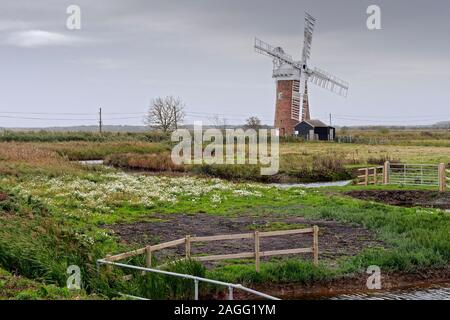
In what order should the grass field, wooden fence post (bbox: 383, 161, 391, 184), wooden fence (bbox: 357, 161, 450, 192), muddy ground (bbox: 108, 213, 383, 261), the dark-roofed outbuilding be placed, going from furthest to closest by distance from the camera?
the dark-roofed outbuilding → wooden fence post (bbox: 383, 161, 391, 184) → wooden fence (bbox: 357, 161, 450, 192) → muddy ground (bbox: 108, 213, 383, 261) → the grass field

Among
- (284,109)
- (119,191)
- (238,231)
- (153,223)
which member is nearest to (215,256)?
(238,231)

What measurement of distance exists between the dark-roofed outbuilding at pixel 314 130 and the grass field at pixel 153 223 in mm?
52477

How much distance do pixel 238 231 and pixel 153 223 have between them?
12.7 ft

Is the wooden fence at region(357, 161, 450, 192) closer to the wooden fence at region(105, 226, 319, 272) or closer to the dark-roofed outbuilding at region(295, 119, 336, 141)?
the wooden fence at region(105, 226, 319, 272)

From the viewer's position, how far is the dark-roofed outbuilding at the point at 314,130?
92688mm

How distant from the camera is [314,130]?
9500cm

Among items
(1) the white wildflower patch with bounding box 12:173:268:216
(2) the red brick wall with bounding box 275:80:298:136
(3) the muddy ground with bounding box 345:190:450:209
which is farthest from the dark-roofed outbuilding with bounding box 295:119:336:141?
(3) the muddy ground with bounding box 345:190:450:209

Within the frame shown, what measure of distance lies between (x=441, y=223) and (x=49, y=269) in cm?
1572

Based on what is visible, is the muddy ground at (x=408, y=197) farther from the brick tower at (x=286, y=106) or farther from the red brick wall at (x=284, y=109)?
the red brick wall at (x=284, y=109)

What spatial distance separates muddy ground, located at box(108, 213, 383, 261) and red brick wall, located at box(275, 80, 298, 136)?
57867mm

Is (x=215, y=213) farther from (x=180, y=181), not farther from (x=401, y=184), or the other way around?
(x=401, y=184)

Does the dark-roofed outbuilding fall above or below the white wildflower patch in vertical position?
above

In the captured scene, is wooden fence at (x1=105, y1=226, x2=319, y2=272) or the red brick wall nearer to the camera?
wooden fence at (x1=105, y1=226, x2=319, y2=272)

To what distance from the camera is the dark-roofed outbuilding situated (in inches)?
3649
